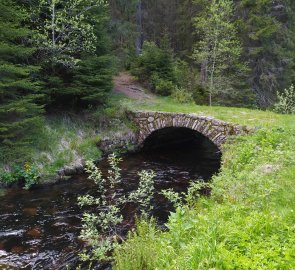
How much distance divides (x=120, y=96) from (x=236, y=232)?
13.0 m

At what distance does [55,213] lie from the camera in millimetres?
8367

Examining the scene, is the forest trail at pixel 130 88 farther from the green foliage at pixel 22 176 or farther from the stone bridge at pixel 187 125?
the green foliage at pixel 22 176

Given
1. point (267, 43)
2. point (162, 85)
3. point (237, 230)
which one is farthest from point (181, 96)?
point (237, 230)

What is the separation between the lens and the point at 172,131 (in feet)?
54.5

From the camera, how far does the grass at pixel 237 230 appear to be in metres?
3.29

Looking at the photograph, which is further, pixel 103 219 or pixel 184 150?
pixel 184 150

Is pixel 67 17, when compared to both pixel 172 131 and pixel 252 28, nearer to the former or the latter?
pixel 172 131

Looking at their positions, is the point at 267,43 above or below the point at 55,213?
above

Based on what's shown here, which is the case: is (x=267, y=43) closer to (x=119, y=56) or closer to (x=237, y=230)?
(x=119, y=56)

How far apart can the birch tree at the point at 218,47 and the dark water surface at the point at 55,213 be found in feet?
23.8

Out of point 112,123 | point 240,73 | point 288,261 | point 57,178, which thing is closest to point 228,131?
point 112,123

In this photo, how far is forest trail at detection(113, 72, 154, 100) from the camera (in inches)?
659

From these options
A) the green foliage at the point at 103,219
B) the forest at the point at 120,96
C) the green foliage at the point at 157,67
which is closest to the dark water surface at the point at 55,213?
the green foliage at the point at 103,219

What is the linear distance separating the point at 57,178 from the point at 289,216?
321 inches
